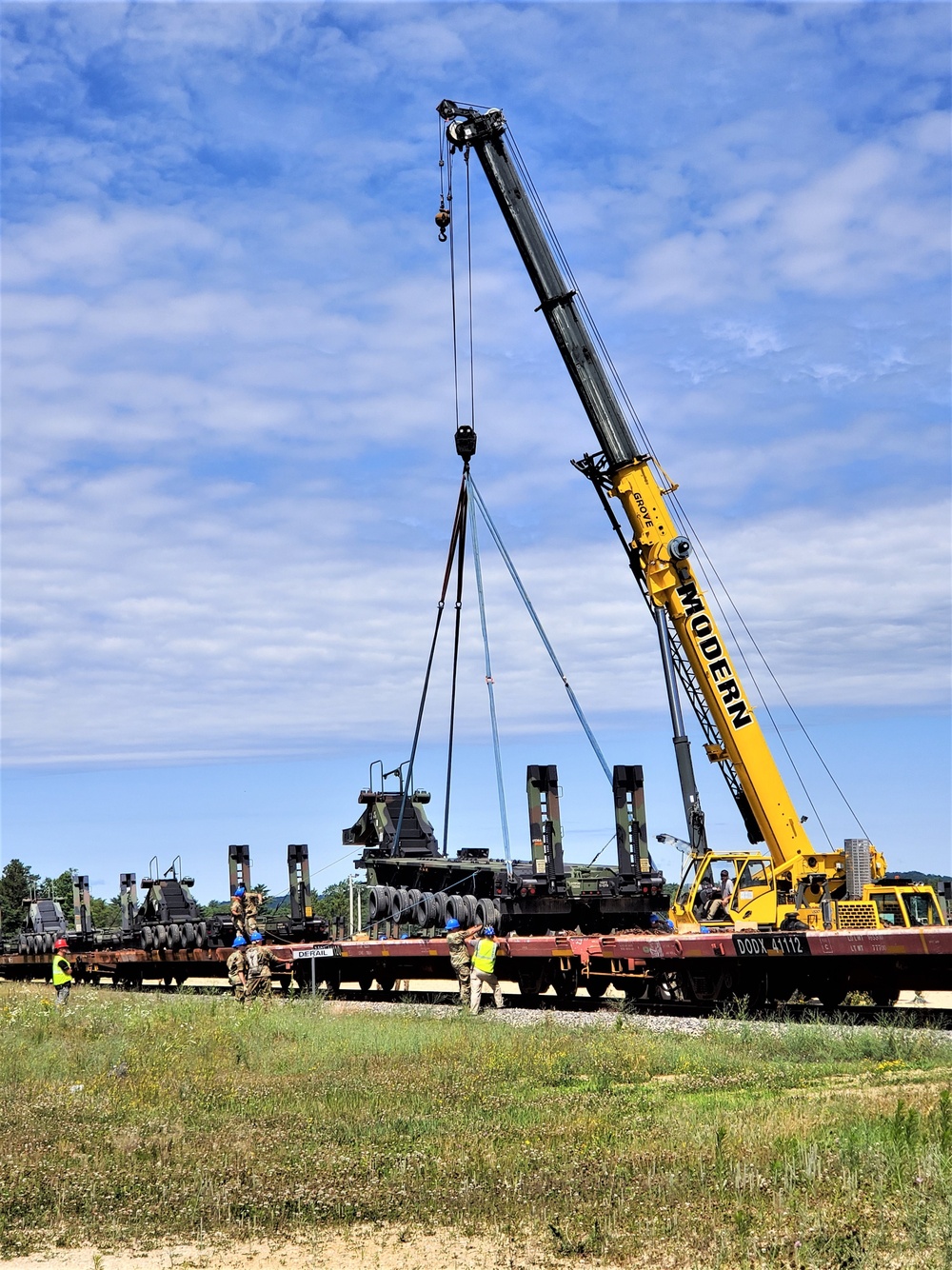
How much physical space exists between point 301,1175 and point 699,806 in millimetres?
13136

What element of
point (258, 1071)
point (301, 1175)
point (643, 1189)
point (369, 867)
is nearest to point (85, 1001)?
point (369, 867)

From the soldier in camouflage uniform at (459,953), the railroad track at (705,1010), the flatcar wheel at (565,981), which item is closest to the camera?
the railroad track at (705,1010)

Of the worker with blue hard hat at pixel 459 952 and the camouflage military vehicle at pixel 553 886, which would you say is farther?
the camouflage military vehicle at pixel 553 886

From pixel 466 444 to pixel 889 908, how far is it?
36.1 feet

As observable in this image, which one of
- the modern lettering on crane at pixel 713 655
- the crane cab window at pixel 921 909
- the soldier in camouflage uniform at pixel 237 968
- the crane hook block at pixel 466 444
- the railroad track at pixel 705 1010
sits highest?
the crane hook block at pixel 466 444

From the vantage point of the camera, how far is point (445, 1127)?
36.8 feet

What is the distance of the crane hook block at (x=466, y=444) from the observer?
24922 mm

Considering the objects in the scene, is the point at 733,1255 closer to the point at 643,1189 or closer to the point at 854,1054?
the point at 643,1189

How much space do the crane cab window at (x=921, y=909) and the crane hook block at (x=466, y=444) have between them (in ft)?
35.5

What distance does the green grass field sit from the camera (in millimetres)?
8406

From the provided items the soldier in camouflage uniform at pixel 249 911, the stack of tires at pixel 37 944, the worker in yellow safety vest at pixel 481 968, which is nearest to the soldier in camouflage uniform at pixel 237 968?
the soldier in camouflage uniform at pixel 249 911

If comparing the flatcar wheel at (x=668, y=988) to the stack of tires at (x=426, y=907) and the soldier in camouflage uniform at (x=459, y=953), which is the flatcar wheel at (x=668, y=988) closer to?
the soldier in camouflage uniform at (x=459, y=953)

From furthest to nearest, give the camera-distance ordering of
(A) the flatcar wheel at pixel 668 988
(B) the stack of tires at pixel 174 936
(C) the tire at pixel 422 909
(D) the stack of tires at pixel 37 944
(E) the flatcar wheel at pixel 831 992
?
(D) the stack of tires at pixel 37 944 < (B) the stack of tires at pixel 174 936 < (C) the tire at pixel 422 909 < (A) the flatcar wheel at pixel 668 988 < (E) the flatcar wheel at pixel 831 992

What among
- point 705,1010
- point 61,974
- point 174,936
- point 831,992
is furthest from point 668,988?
point 174,936
